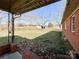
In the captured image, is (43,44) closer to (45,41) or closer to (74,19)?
(45,41)

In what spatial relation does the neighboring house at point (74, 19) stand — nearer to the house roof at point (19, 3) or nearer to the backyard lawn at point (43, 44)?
the backyard lawn at point (43, 44)

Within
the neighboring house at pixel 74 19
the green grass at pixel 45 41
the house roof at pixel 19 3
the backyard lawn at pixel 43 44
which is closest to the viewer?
the house roof at pixel 19 3

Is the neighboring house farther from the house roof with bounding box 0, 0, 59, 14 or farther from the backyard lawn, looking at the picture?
the house roof with bounding box 0, 0, 59, 14

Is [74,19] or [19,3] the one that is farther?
[74,19]

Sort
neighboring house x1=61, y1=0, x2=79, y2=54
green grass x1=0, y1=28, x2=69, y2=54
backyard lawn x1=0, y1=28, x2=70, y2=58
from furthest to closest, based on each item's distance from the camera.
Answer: green grass x1=0, y1=28, x2=69, y2=54, backyard lawn x1=0, y1=28, x2=70, y2=58, neighboring house x1=61, y1=0, x2=79, y2=54

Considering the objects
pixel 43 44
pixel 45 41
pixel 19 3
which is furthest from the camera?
pixel 45 41

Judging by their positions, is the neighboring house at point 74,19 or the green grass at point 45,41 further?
the green grass at point 45,41

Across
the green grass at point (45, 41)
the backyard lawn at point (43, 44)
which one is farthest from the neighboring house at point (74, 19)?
the green grass at point (45, 41)

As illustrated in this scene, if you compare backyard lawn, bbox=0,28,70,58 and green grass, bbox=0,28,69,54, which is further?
green grass, bbox=0,28,69,54

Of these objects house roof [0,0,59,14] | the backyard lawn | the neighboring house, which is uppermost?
house roof [0,0,59,14]

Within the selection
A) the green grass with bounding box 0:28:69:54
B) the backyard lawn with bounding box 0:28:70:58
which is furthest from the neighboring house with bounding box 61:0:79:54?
the green grass with bounding box 0:28:69:54

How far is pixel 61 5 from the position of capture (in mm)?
44781

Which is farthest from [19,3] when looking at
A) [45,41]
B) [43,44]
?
[45,41]

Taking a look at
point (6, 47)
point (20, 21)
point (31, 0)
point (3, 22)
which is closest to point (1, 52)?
point (6, 47)
